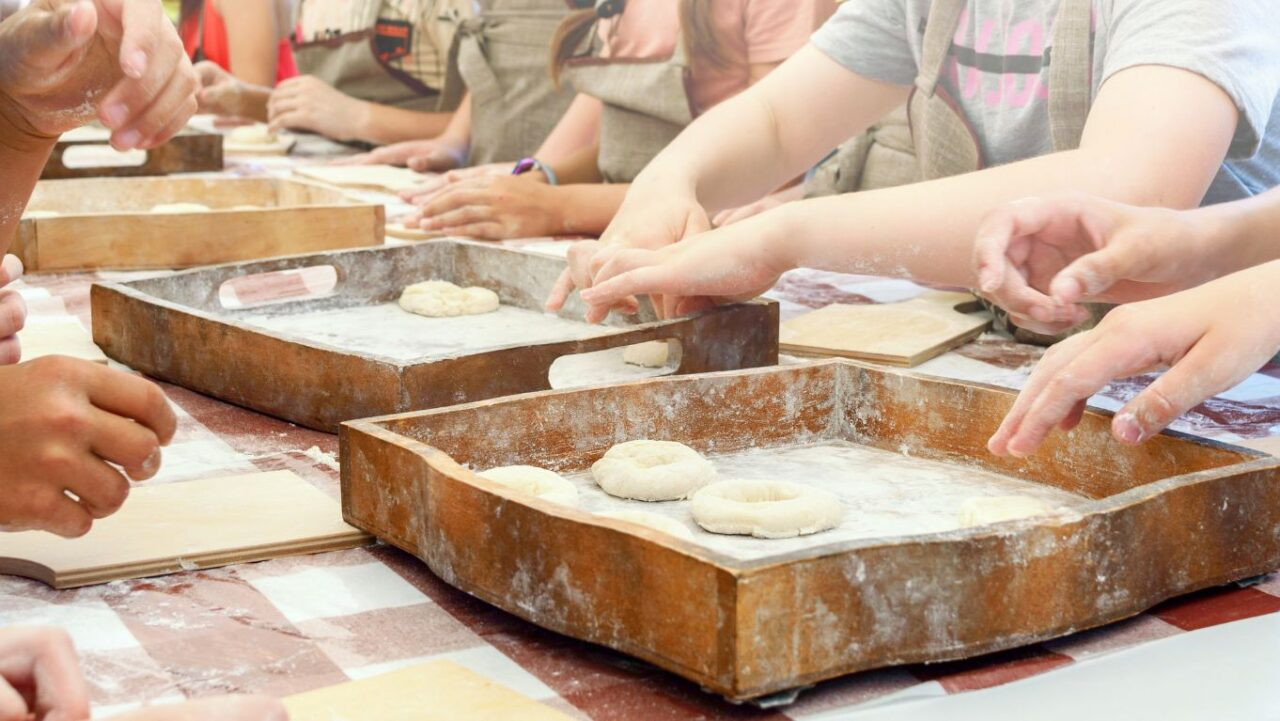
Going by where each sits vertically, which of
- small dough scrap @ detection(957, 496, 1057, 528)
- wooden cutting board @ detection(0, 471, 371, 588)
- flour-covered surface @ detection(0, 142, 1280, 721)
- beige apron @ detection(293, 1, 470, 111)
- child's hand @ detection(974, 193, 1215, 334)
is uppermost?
beige apron @ detection(293, 1, 470, 111)

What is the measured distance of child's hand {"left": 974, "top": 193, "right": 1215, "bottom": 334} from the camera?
1228 mm

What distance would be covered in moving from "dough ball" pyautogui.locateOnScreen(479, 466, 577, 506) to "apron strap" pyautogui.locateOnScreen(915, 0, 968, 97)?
115 cm

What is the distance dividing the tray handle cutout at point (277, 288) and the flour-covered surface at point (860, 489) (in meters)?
0.94

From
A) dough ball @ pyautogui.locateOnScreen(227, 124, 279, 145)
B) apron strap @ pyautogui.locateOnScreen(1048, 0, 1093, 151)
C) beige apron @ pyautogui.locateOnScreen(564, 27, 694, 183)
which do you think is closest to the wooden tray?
dough ball @ pyautogui.locateOnScreen(227, 124, 279, 145)

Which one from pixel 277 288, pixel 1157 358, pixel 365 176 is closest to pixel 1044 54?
pixel 1157 358

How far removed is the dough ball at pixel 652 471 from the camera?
1.17 metres

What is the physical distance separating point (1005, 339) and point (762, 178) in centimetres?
52

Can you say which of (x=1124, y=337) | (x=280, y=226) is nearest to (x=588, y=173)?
(x=280, y=226)

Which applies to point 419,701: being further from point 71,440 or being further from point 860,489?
point 860,489

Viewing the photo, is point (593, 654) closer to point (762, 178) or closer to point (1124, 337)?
point (1124, 337)

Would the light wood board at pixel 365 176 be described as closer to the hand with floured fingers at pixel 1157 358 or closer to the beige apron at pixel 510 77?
the beige apron at pixel 510 77

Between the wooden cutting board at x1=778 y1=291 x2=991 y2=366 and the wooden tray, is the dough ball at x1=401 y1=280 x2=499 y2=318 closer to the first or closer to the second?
the wooden cutting board at x1=778 y1=291 x2=991 y2=366

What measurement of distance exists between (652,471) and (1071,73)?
0.95 m

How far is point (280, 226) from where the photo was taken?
2428mm
